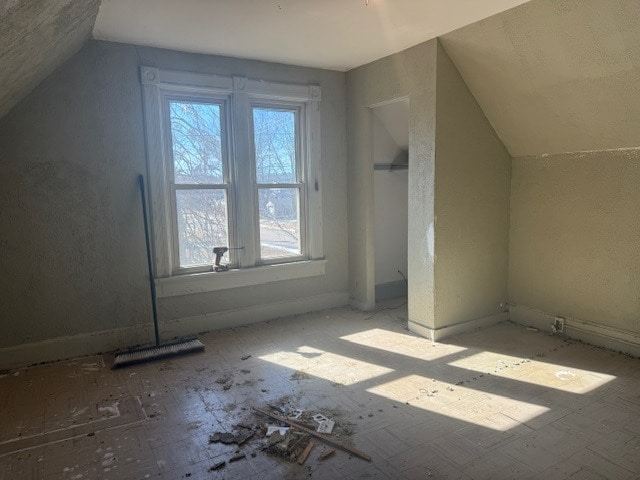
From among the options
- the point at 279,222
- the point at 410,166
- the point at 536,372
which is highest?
the point at 410,166

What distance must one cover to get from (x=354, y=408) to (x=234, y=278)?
193 cm

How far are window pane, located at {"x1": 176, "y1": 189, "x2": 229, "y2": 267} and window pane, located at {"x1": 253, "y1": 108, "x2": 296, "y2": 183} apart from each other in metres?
0.52

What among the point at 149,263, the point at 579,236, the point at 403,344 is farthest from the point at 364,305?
the point at 149,263

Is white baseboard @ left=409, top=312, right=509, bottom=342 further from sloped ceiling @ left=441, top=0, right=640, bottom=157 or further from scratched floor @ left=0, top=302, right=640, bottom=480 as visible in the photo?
sloped ceiling @ left=441, top=0, right=640, bottom=157

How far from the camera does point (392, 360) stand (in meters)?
3.37

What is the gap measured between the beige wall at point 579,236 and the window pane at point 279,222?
223 cm

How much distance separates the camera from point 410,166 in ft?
12.6

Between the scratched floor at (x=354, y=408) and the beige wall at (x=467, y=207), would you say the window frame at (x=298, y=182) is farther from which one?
the beige wall at (x=467, y=207)

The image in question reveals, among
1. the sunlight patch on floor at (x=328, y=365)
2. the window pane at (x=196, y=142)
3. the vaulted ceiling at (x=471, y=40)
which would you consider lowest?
the sunlight patch on floor at (x=328, y=365)

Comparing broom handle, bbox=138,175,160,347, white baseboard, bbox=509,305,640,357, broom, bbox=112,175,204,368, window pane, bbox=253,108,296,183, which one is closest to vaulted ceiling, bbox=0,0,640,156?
window pane, bbox=253,108,296,183

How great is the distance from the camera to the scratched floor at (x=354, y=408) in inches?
83.4

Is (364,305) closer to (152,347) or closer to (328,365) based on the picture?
(328,365)

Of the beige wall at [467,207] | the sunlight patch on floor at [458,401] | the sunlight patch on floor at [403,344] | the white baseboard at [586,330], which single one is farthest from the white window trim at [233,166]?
the white baseboard at [586,330]

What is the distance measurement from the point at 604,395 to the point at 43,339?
416 centimetres
